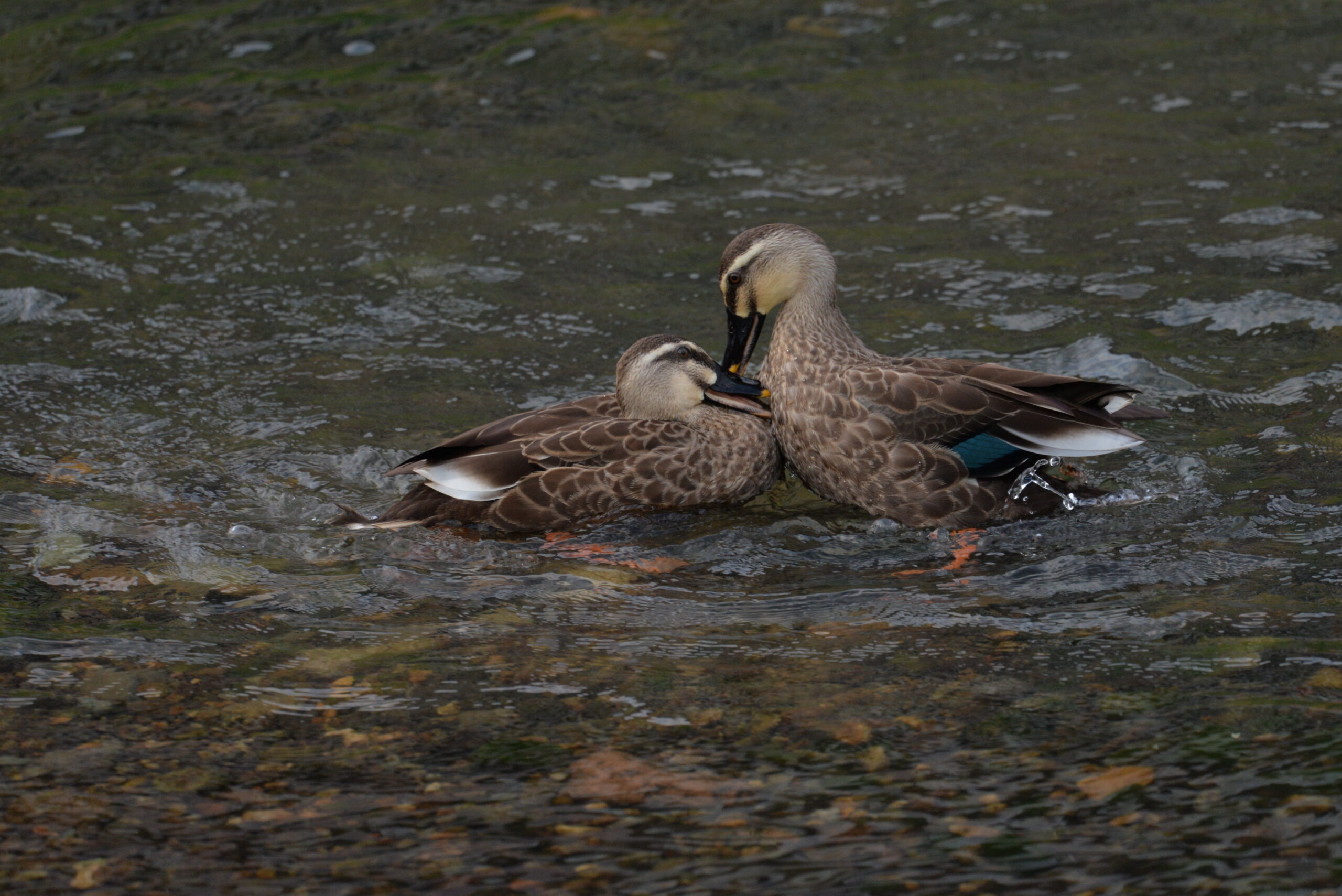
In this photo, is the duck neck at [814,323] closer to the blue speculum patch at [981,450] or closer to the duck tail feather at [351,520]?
the blue speculum patch at [981,450]

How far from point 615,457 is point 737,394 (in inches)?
31.5

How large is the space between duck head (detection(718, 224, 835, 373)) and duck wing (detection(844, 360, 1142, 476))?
2.40ft

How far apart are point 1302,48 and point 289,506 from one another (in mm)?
10757

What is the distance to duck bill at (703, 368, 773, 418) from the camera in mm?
7551

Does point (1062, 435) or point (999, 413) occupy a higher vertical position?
point (999, 413)

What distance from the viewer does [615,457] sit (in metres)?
A: 7.21

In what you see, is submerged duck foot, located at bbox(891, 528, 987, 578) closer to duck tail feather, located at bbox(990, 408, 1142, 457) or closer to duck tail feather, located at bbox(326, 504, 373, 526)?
duck tail feather, located at bbox(990, 408, 1142, 457)

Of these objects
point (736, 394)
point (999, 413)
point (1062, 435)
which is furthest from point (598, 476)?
point (1062, 435)

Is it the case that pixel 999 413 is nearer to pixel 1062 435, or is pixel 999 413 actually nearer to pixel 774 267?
pixel 1062 435

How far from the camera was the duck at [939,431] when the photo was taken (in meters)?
6.78

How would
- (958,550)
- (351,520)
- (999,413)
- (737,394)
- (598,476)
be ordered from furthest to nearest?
1. (737,394)
2. (598,476)
3. (351,520)
4. (999,413)
5. (958,550)

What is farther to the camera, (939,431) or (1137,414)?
(1137,414)

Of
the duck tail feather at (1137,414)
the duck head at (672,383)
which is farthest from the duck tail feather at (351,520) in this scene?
the duck tail feather at (1137,414)

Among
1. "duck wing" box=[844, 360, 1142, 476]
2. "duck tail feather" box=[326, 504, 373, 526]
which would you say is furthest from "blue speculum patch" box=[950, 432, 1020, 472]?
"duck tail feather" box=[326, 504, 373, 526]
